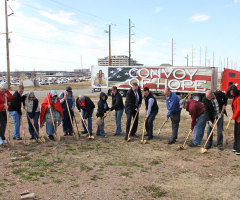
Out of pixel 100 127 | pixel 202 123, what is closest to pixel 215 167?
pixel 202 123

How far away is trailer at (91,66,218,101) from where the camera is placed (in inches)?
763

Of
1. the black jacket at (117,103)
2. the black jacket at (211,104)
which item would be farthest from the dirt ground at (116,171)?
the black jacket at (117,103)

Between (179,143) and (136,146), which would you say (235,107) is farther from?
(136,146)

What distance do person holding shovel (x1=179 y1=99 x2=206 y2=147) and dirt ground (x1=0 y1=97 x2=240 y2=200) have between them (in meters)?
0.35

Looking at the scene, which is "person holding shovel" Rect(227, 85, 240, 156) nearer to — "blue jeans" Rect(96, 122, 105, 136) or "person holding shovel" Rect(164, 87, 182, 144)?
"person holding shovel" Rect(164, 87, 182, 144)

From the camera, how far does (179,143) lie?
25.1 ft

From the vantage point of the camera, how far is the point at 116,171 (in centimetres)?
536

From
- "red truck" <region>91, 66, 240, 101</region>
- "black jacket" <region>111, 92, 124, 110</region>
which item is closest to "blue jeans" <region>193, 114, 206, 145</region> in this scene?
"black jacket" <region>111, 92, 124, 110</region>

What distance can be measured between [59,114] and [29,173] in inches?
117

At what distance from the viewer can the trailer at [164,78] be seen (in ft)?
63.6

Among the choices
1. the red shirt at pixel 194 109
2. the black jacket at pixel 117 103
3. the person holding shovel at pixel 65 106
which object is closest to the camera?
the red shirt at pixel 194 109

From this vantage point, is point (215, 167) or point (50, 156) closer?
point (215, 167)

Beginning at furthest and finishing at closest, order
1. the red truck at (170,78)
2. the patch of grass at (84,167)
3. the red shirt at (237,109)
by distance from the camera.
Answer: the red truck at (170,78), the red shirt at (237,109), the patch of grass at (84,167)

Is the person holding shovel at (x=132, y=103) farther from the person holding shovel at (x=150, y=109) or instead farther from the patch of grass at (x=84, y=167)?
the patch of grass at (x=84, y=167)
